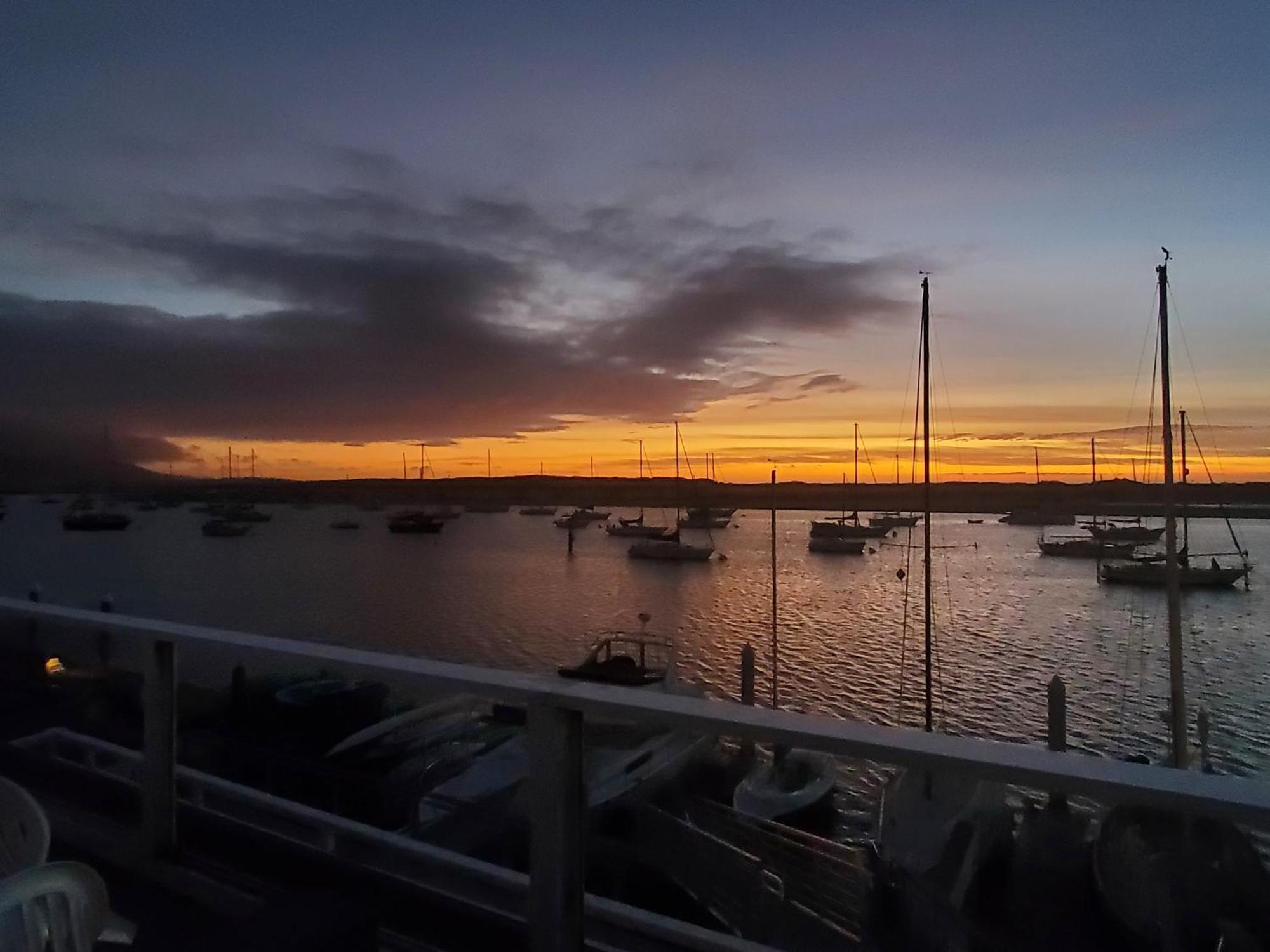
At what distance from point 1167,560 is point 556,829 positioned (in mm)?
16802

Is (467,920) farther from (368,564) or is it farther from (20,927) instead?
(368,564)

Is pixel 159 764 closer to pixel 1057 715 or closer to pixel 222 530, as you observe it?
pixel 1057 715

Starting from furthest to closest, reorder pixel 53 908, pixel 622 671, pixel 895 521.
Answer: pixel 895 521, pixel 622 671, pixel 53 908

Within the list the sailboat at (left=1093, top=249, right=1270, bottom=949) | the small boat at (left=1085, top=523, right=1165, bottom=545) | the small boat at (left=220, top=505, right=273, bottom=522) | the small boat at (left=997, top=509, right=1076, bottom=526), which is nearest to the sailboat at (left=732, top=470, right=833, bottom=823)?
the sailboat at (left=1093, top=249, right=1270, bottom=949)

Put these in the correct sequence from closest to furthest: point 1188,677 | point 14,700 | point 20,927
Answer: point 20,927 → point 14,700 → point 1188,677

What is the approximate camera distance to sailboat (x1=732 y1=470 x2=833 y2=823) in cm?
297

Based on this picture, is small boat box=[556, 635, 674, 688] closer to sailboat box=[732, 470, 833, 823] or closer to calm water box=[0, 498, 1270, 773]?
calm water box=[0, 498, 1270, 773]

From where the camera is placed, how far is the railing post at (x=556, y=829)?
2230 mm

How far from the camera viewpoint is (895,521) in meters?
102

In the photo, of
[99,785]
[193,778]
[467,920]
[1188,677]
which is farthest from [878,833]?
[1188,677]

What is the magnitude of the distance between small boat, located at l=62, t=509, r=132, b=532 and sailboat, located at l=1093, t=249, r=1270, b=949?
128 m

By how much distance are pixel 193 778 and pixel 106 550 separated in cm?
9084

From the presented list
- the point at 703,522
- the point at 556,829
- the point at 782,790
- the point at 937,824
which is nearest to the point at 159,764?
the point at 556,829

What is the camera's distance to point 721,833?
8.71 feet
